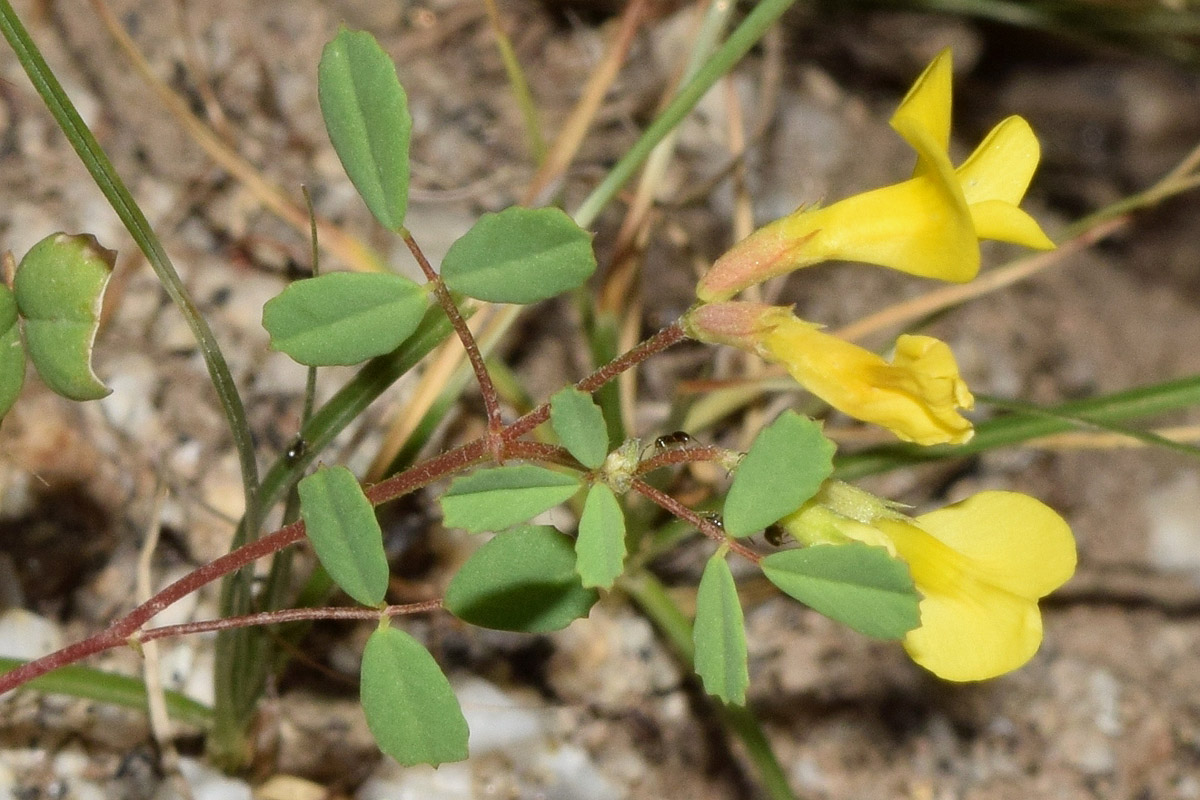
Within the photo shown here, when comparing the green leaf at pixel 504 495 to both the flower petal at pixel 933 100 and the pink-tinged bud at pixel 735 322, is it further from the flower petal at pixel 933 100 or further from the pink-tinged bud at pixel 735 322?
the flower petal at pixel 933 100

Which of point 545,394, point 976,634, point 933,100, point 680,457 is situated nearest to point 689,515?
point 680,457

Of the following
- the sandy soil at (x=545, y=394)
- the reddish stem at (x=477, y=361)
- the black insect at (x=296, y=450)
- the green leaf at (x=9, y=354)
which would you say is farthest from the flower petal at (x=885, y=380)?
the sandy soil at (x=545, y=394)

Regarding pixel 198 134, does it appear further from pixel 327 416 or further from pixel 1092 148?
pixel 1092 148

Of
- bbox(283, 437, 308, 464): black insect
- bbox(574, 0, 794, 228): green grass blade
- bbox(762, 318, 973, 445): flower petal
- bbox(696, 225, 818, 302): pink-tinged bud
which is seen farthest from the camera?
bbox(574, 0, 794, 228): green grass blade

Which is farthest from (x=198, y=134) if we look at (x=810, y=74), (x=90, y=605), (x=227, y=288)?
(x=810, y=74)

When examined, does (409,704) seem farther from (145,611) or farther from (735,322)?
(735,322)

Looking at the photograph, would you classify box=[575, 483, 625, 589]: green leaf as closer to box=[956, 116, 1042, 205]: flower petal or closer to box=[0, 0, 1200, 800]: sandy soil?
box=[956, 116, 1042, 205]: flower petal

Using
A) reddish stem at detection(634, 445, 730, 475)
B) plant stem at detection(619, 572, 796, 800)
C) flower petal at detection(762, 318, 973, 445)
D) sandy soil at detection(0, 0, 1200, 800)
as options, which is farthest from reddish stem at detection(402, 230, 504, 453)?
sandy soil at detection(0, 0, 1200, 800)
